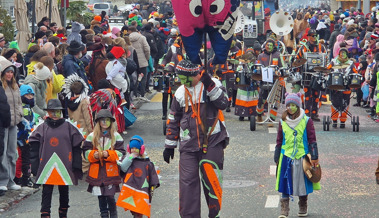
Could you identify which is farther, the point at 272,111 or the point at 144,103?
the point at 144,103

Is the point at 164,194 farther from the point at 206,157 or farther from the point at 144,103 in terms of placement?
the point at 144,103

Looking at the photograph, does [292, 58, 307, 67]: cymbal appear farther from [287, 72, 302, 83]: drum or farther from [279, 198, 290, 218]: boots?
[279, 198, 290, 218]: boots

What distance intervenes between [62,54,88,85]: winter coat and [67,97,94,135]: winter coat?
6.94 ft

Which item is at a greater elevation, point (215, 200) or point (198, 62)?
point (198, 62)

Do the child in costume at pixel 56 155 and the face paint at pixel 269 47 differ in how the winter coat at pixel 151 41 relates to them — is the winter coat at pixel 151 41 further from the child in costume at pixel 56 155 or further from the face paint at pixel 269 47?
the child in costume at pixel 56 155

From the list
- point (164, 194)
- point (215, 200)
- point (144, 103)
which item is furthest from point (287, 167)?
point (144, 103)

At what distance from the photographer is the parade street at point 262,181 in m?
11.2

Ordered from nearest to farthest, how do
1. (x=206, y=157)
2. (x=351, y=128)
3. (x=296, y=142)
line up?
1. (x=206, y=157)
2. (x=296, y=142)
3. (x=351, y=128)

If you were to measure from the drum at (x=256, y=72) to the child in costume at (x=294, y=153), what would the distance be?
7232 mm

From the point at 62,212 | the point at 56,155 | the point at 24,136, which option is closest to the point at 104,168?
the point at 56,155

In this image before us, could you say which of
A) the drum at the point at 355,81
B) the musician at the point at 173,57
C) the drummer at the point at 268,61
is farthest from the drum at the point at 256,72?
the drum at the point at 355,81

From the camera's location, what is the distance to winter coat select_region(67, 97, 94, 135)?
1319 cm

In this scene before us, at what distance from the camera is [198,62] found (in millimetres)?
10352

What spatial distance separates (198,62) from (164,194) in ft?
8.53
